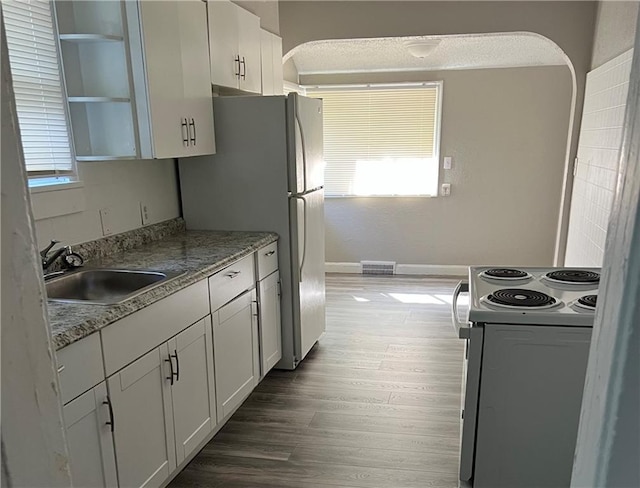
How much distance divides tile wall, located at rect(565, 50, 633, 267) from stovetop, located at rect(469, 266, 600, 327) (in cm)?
42

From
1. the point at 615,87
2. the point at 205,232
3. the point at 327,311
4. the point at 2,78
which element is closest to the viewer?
the point at 2,78

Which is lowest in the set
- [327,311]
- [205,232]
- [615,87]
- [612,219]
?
[327,311]

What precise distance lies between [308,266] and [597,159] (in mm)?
1891

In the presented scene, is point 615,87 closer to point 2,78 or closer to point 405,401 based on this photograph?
point 405,401

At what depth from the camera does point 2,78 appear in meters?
0.44

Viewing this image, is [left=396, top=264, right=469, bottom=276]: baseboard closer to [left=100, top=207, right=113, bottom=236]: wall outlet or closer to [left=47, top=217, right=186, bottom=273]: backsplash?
→ [left=47, top=217, right=186, bottom=273]: backsplash

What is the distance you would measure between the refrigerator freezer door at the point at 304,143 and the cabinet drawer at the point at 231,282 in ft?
2.03

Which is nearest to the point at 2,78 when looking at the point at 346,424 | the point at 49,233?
the point at 49,233

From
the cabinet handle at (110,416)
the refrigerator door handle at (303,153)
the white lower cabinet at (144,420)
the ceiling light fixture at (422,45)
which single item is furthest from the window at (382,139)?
the cabinet handle at (110,416)

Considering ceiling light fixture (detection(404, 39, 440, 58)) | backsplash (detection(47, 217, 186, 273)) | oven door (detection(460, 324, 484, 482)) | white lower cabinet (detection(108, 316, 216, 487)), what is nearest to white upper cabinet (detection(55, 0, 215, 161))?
backsplash (detection(47, 217, 186, 273))

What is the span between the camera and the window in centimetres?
520

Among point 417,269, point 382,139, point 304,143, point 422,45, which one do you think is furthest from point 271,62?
point 417,269

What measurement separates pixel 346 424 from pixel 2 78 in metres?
2.46

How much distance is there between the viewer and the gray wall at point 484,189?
16.1 ft
